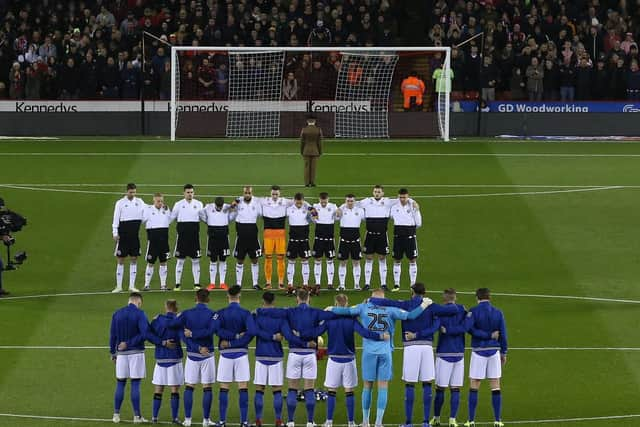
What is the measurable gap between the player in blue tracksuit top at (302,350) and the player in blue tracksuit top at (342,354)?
0.60ft

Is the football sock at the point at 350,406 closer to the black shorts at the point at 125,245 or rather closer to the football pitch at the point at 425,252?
the football pitch at the point at 425,252

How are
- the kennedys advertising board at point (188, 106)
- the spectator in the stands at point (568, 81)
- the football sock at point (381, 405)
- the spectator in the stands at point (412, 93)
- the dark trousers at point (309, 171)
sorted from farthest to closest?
the spectator in the stands at point (568, 81) → the spectator in the stands at point (412, 93) → the kennedys advertising board at point (188, 106) → the dark trousers at point (309, 171) → the football sock at point (381, 405)

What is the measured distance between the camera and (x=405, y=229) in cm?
3150

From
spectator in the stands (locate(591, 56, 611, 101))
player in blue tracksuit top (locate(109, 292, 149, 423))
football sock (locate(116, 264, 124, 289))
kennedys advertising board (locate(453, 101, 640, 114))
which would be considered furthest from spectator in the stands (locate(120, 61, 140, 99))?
player in blue tracksuit top (locate(109, 292, 149, 423))

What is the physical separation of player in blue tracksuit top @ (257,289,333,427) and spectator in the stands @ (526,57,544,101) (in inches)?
1213

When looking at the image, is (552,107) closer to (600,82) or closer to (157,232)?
(600,82)

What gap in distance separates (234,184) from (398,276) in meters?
11.9

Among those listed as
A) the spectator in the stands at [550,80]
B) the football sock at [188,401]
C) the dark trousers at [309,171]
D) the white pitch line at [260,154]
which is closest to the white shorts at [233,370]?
the football sock at [188,401]

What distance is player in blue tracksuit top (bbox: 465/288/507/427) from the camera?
2262cm

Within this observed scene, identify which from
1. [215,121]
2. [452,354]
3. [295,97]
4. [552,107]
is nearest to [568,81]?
[552,107]

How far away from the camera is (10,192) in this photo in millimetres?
42094

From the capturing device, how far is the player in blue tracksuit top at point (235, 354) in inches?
883

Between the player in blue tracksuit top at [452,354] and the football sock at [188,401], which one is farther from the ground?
the player in blue tracksuit top at [452,354]

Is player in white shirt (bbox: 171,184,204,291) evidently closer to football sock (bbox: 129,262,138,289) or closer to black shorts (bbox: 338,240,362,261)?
football sock (bbox: 129,262,138,289)
